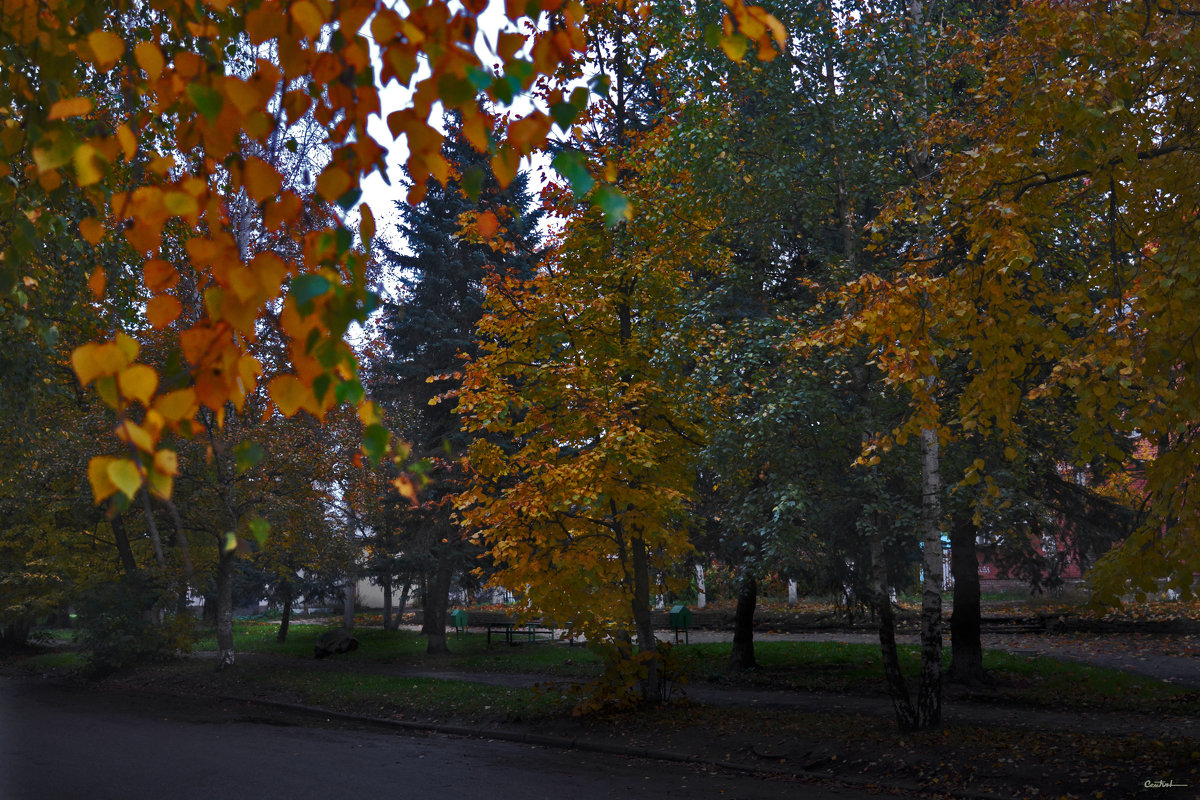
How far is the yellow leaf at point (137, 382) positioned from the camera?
215 cm

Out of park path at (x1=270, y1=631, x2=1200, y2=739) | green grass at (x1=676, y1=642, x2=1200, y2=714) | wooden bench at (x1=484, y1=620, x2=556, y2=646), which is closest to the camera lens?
park path at (x1=270, y1=631, x2=1200, y2=739)

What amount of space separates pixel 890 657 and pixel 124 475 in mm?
10328

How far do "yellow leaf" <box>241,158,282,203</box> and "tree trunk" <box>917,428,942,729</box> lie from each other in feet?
29.2

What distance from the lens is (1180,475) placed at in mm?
5961

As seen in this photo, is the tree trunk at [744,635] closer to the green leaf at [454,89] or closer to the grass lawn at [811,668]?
the grass lawn at [811,668]

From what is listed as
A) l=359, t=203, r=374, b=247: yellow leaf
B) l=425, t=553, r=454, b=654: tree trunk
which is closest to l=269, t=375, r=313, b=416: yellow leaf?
l=359, t=203, r=374, b=247: yellow leaf

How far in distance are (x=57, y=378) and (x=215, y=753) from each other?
5.08 m

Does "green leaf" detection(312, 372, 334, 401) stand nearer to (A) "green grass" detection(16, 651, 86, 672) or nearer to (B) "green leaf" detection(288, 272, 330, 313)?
(B) "green leaf" detection(288, 272, 330, 313)

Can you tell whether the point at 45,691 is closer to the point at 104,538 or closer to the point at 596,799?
the point at 104,538

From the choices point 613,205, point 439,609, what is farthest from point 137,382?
point 439,609

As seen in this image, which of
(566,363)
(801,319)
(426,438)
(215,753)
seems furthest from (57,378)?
(426,438)

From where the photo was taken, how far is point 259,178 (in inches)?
94.0

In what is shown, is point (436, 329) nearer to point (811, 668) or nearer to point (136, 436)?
point (811, 668)

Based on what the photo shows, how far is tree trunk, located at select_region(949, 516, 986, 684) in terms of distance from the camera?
553 inches
